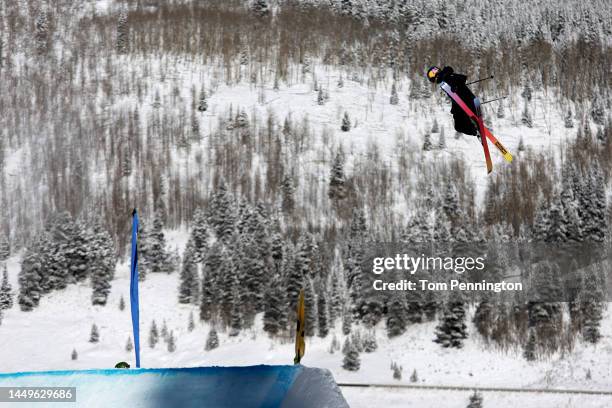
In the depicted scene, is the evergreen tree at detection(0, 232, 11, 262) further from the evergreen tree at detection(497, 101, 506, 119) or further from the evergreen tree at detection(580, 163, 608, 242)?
the evergreen tree at detection(497, 101, 506, 119)

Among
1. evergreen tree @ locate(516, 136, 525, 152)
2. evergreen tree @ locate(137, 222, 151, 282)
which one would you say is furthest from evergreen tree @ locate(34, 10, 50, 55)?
evergreen tree @ locate(516, 136, 525, 152)

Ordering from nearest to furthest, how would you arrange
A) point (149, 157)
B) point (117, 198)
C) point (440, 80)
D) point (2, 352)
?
point (440, 80) < point (2, 352) < point (117, 198) < point (149, 157)

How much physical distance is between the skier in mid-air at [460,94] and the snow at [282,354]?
22.9 m

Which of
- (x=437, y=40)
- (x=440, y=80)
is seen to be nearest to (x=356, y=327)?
(x=440, y=80)

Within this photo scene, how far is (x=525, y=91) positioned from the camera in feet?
Answer: 381

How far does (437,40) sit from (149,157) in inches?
2437

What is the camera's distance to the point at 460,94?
1780cm

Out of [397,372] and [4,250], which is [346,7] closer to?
[4,250]

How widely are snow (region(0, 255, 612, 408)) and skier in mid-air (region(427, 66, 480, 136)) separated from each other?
75.0ft

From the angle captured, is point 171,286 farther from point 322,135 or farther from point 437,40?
point 437,40

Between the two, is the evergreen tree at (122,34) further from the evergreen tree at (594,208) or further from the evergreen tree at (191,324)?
the evergreen tree at (191,324)

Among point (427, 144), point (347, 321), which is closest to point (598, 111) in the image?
point (427, 144)

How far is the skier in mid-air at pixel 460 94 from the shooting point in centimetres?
1773

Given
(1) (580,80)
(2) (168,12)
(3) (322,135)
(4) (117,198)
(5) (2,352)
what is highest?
(2) (168,12)
